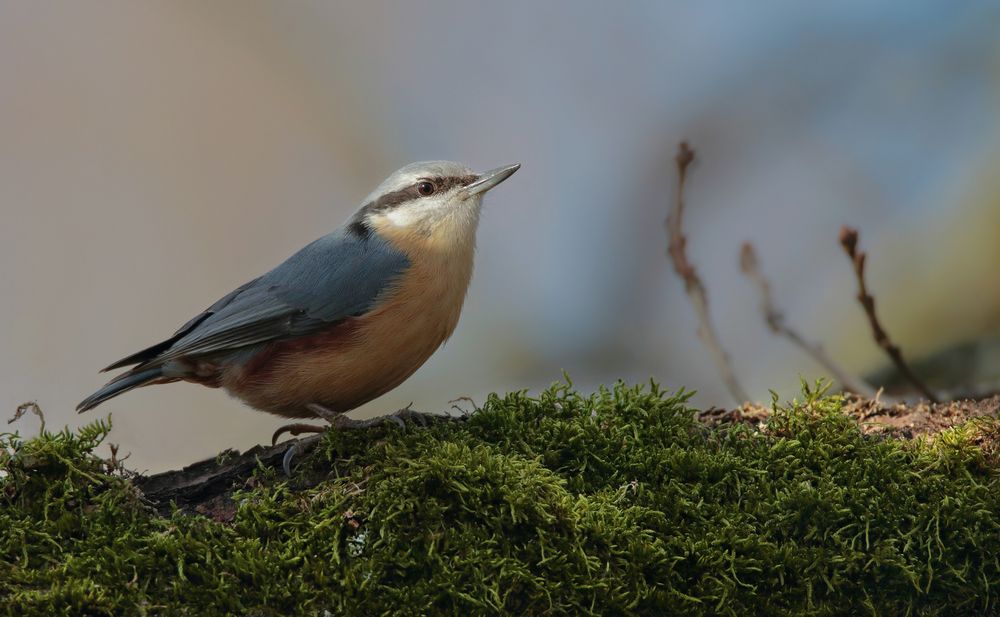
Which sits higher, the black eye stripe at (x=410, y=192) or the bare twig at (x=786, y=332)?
the black eye stripe at (x=410, y=192)

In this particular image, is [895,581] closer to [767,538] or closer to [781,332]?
[767,538]

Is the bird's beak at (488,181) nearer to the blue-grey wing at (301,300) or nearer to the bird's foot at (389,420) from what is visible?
the blue-grey wing at (301,300)

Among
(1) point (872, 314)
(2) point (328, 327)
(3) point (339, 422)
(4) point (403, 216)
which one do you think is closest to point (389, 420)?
(3) point (339, 422)

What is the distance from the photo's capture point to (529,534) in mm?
2301

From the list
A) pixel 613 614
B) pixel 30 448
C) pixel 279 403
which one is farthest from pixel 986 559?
pixel 30 448

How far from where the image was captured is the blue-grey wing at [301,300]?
3.17m

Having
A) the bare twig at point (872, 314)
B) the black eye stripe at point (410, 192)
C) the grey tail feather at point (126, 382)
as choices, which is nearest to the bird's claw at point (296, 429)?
the grey tail feather at point (126, 382)

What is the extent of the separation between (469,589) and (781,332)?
2.07 m

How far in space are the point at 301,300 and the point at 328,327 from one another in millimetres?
145

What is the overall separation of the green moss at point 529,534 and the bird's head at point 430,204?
1044 millimetres

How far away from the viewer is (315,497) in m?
2.40

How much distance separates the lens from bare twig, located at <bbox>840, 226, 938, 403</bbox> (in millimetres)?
3193

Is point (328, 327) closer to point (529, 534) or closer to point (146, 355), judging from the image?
point (146, 355)

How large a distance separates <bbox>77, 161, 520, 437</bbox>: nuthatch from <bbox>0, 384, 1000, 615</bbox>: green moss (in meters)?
0.57
